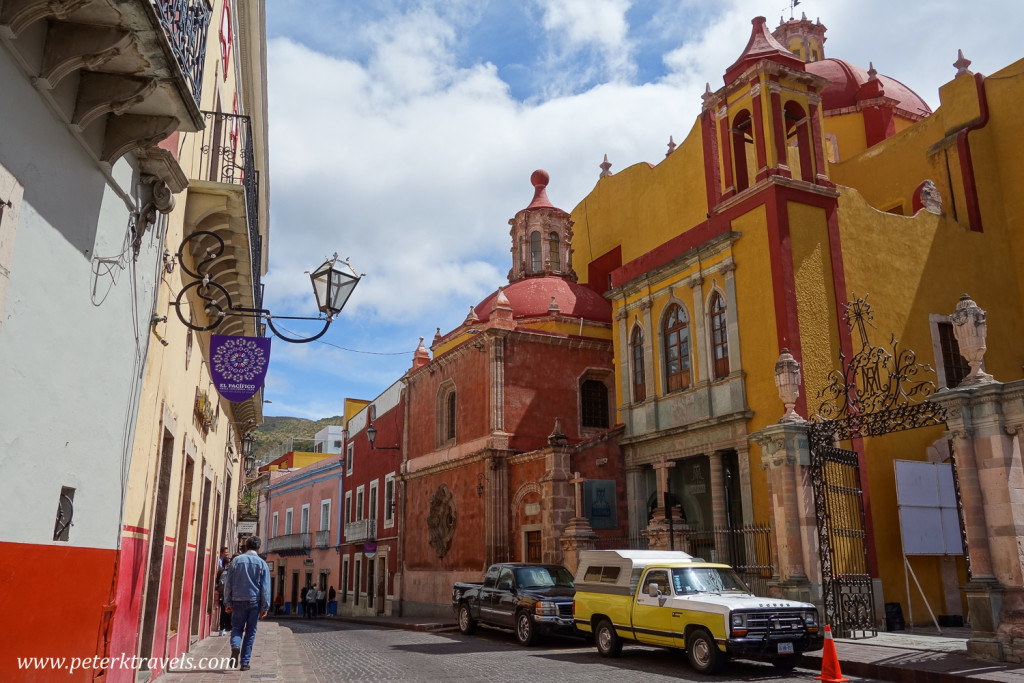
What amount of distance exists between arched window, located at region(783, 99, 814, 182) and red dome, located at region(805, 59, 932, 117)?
9.28 m

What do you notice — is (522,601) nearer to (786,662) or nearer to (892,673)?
(786,662)

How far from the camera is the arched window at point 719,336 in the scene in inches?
747

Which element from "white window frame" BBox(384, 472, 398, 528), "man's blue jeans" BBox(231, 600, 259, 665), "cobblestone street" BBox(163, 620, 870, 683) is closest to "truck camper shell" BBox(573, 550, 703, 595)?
"cobblestone street" BBox(163, 620, 870, 683)

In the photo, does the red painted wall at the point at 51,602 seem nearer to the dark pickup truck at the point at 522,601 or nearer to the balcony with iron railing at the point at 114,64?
the balcony with iron railing at the point at 114,64

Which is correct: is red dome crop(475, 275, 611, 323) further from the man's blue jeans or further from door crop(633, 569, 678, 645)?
the man's blue jeans

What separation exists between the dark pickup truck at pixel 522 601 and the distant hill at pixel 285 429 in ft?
247

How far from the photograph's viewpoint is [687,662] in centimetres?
1226

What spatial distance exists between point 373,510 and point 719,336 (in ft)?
69.1

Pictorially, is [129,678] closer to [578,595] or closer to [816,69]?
[578,595]

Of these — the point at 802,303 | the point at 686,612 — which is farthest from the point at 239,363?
the point at 802,303

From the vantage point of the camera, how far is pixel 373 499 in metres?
36.0

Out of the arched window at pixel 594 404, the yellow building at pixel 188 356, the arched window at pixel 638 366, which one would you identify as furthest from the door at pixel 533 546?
the yellow building at pixel 188 356

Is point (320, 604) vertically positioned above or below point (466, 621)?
below

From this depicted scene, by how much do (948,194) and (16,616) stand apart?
76.4 ft
